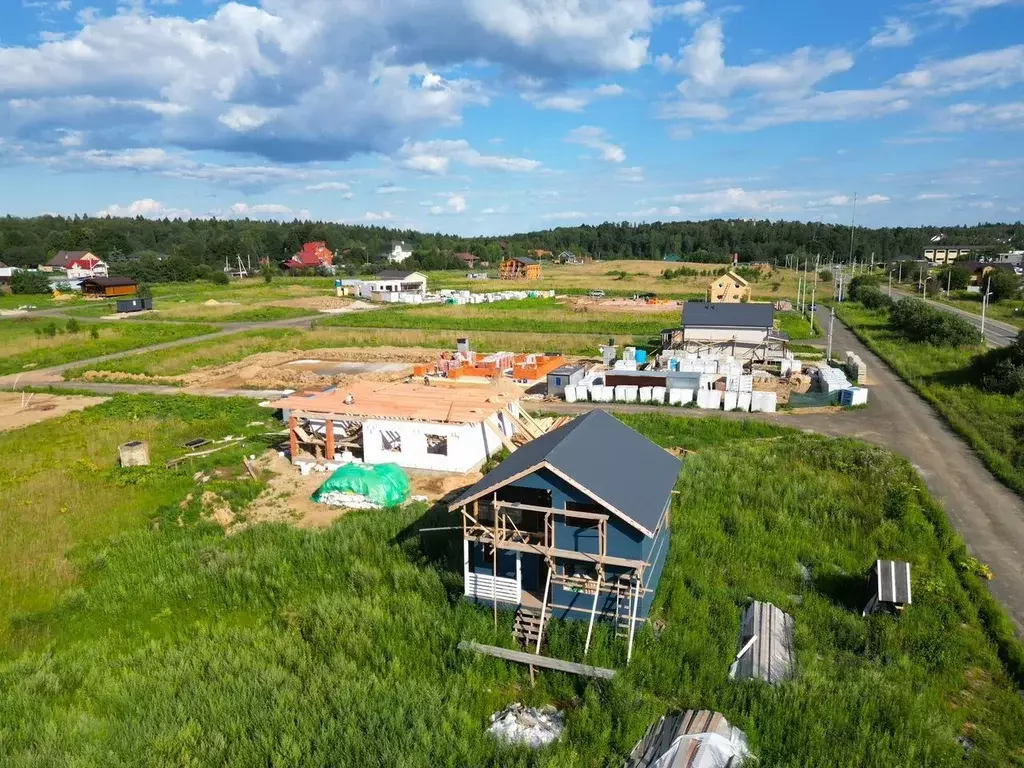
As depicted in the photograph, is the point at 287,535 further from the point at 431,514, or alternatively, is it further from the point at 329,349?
the point at 329,349

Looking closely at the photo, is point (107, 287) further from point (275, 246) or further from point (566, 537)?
point (566, 537)

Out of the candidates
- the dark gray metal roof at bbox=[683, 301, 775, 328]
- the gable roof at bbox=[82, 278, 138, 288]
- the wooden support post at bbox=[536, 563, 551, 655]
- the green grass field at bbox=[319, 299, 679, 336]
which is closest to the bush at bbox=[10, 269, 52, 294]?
the gable roof at bbox=[82, 278, 138, 288]

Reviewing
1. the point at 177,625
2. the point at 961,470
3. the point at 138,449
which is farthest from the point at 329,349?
the point at 961,470

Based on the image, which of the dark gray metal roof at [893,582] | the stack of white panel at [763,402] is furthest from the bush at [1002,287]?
the dark gray metal roof at [893,582]

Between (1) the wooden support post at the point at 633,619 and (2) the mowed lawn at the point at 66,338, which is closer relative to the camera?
(1) the wooden support post at the point at 633,619

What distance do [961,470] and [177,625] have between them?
2439 centimetres

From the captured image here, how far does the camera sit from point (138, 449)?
24562mm

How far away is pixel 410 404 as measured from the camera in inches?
972

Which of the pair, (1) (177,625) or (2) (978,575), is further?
(2) (978,575)

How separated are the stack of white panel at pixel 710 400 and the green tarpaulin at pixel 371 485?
16.7 m

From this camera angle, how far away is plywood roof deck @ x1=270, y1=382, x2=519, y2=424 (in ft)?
77.5

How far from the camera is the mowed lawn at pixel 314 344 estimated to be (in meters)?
45.0

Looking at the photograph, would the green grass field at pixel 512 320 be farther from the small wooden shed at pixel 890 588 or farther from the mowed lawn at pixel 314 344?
the small wooden shed at pixel 890 588

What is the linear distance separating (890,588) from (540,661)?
7446 mm
